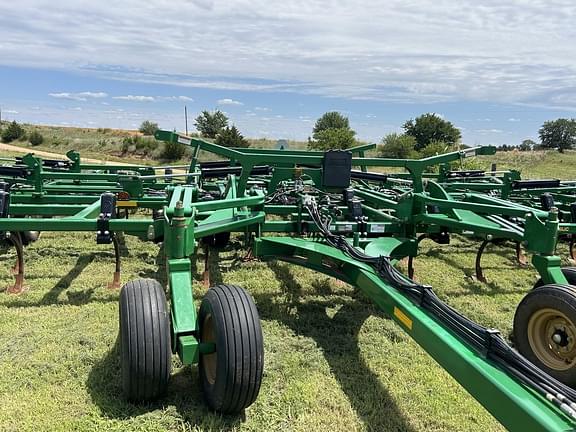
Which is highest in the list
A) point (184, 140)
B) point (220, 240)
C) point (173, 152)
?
point (184, 140)

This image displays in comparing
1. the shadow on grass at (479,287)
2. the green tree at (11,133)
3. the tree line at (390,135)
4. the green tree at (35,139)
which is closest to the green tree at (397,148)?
the tree line at (390,135)

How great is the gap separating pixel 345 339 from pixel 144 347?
72.4 inches

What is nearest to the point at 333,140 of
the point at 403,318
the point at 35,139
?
the point at 403,318

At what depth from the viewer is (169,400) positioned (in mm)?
2852

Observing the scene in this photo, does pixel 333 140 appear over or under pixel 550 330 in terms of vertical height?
over

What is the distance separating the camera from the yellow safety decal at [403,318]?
261cm

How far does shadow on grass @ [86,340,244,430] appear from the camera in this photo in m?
2.69

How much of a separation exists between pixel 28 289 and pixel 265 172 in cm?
373

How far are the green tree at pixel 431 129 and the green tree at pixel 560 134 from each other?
2106 cm

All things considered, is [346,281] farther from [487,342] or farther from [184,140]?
[184,140]

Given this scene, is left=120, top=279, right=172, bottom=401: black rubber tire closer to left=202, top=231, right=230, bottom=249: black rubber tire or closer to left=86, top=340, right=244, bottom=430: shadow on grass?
left=86, top=340, right=244, bottom=430: shadow on grass

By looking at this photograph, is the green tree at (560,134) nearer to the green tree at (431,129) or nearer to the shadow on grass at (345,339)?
the green tree at (431,129)

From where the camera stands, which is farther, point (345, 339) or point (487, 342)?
point (345, 339)

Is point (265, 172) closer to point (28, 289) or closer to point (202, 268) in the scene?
point (202, 268)
